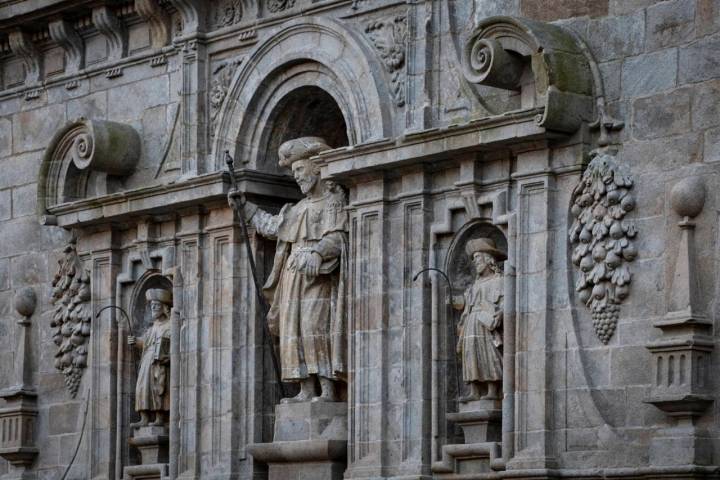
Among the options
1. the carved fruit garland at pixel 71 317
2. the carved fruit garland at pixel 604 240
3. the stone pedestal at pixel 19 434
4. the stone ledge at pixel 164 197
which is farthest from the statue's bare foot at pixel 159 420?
the carved fruit garland at pixel 604 240

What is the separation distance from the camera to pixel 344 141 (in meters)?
24.0

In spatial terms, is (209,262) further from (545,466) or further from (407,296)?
(545,466)

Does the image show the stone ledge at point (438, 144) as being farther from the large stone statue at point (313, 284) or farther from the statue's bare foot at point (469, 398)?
the statue's bare foot at point (469, 398)

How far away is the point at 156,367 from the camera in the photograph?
79.7 ft

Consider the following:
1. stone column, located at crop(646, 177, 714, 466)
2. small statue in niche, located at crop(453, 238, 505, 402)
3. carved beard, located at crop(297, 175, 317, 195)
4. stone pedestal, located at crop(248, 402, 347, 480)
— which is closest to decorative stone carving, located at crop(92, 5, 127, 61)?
carved beard, located at crop(297, 175, 317, 195)

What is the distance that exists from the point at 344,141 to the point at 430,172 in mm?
2590

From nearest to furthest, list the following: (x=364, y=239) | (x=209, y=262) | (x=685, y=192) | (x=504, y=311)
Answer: (x=685, y=192) → (x=504, y=311) → (x=364, y=239) → (x=209, y=262)

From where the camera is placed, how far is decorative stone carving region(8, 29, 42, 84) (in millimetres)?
26078

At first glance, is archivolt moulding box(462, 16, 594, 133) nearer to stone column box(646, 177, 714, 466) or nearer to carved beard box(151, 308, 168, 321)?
stone column box(646, 177, 714, 466)

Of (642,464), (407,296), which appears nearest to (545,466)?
(642,464)

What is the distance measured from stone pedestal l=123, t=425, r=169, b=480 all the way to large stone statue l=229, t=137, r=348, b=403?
79.0 inches

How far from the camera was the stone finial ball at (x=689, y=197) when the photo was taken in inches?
755

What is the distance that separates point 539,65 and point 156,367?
19.5 feet

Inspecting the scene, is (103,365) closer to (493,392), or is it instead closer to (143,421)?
(143,421)
